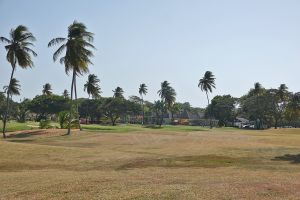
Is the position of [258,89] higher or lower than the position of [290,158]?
higher

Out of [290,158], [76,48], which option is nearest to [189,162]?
[290,158]

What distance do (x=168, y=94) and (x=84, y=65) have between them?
10296 cm

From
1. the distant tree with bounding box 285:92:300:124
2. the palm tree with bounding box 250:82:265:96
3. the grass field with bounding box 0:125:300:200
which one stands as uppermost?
the palm tree with bounding box 250:82:265:96

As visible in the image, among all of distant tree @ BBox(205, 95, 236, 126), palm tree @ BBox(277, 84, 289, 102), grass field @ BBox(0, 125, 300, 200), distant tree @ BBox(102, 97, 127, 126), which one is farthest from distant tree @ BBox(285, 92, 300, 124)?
grass field @ BBox(0, 125, 300, 200)

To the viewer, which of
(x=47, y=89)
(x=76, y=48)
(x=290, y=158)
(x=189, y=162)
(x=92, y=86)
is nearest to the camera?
(x=189, y=162)

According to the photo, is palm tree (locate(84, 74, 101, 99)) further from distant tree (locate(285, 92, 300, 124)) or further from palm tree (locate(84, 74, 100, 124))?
distant tree (locate(285, 92, 300, 124))

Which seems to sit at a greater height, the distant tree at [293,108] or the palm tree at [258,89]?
the palm tree at [258,89]

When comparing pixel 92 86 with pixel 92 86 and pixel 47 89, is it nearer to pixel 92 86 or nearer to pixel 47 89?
pixel 92 86

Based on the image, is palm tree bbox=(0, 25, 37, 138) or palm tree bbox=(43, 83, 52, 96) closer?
palm tree bbox=(0, 25, 37, 138)

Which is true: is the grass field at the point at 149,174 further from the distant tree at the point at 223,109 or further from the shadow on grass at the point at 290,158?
the distant tree at the point at 223,109

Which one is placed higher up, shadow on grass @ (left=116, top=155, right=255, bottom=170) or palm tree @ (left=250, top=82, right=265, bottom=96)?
palm tree @ (left=250, top=82, right=265, bottom=96)

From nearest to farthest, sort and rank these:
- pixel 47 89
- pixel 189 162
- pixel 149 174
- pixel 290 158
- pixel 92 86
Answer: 1. pixel 149 174
2. pixel 189 162
3. pixel 290 158
4. pixel 92 86
5. pixel 47 89

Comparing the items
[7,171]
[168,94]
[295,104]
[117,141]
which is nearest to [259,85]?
[295,104]

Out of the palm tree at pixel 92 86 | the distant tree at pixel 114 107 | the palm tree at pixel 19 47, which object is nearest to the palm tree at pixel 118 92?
the distant tree at pixel 114 107
